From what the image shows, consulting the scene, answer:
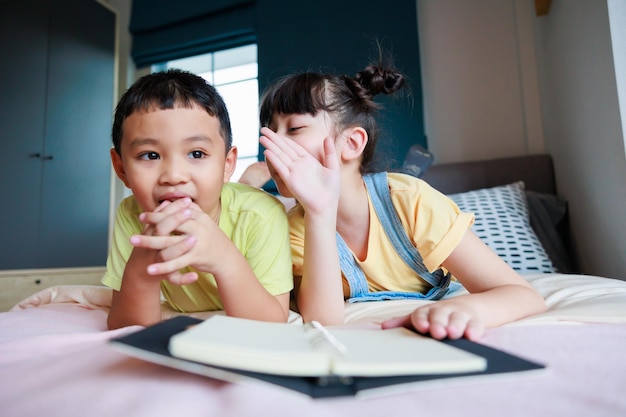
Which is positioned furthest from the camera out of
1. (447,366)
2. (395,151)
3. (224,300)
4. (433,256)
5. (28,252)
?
(28,252)

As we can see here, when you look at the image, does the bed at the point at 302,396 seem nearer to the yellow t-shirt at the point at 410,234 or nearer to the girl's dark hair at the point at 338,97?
the yellow t-shirt at the point at 410,234

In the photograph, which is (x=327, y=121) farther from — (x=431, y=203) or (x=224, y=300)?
(x=224, y=300)

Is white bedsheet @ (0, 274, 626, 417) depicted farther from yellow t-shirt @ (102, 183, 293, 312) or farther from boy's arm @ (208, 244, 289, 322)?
yellow t-shirt @ (102, 183, 293, 312)

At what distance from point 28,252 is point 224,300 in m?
2.18

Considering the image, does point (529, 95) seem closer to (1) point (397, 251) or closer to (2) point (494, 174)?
(2) point (494, 174)

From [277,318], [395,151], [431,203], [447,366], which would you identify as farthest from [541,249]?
[447,366]

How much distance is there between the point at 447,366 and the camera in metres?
0.29

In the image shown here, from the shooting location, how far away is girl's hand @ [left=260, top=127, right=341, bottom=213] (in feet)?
2.28

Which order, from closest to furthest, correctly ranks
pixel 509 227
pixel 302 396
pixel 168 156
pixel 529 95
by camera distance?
pixel 302 396 → pixel 168 156 → pixel 509 227 → pixel 529 95

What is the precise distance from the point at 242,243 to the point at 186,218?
0.23 meters

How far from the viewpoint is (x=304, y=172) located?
2.33 feet

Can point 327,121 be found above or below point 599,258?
above

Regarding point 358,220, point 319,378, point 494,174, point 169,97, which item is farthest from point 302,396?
point 494,174

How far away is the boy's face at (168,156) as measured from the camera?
2.11ft
